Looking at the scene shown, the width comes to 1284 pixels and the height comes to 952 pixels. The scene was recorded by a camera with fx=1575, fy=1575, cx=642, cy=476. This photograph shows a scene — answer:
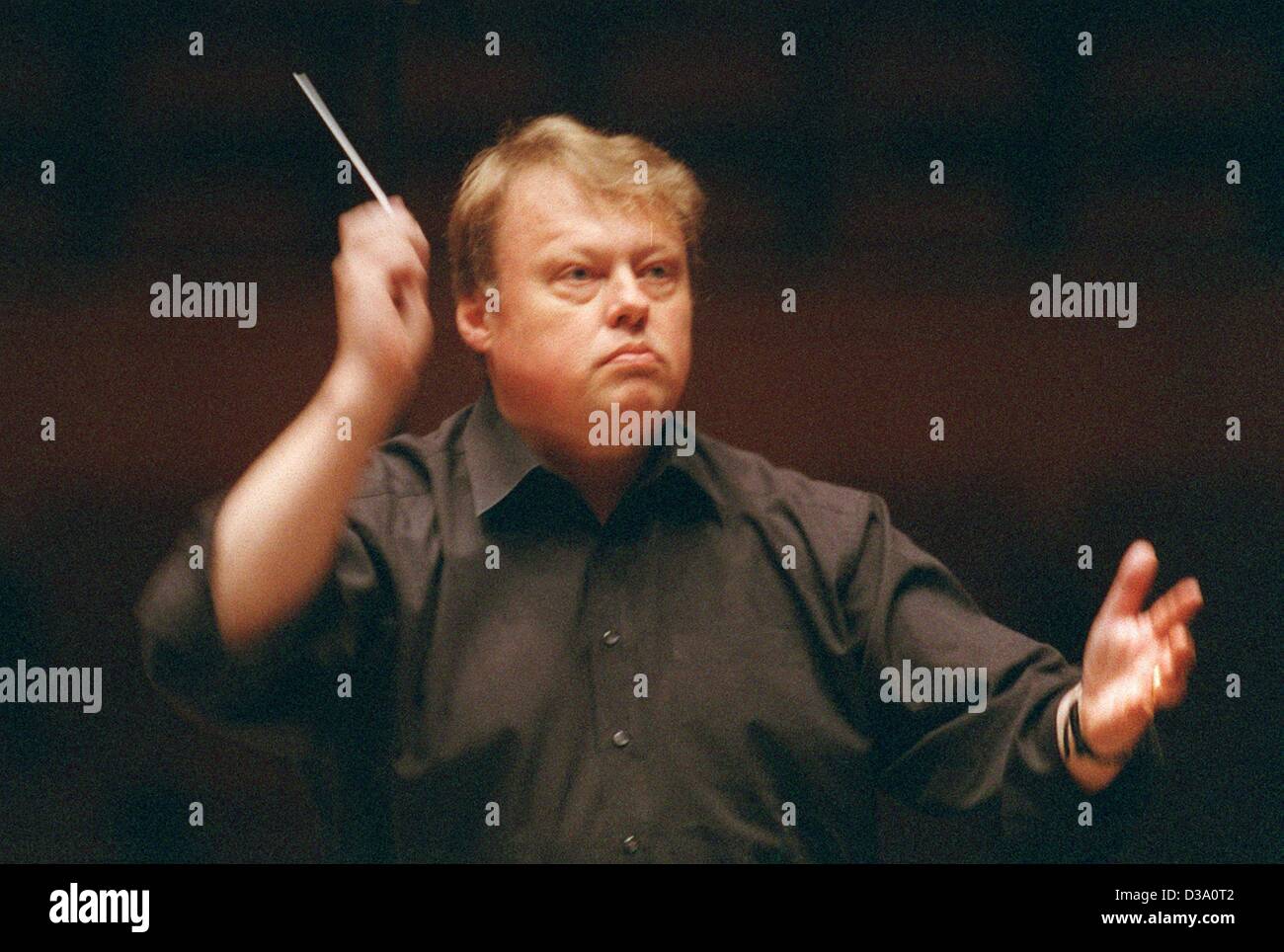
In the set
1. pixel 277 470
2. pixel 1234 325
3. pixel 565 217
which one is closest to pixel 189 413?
pixel 277 470

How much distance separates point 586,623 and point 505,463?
247 millimetres

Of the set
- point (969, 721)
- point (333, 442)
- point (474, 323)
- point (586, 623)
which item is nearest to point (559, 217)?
point (474, 323)

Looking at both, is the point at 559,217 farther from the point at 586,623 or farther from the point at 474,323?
the point at 586,623

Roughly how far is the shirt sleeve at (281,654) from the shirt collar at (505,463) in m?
0.15

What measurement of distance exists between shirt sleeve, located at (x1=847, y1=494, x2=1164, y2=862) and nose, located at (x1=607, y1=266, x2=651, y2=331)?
0.43 meters

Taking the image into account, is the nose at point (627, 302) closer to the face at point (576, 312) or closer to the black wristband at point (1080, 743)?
the face at point (576, 312)

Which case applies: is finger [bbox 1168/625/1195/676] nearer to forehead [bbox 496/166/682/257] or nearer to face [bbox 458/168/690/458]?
face [bbox 458/168/690/458]

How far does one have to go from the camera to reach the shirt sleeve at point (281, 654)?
2059 millimetres

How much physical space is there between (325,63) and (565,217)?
0.48m

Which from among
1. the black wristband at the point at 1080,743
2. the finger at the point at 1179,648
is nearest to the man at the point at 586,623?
the black wristband at the point at 1080,743

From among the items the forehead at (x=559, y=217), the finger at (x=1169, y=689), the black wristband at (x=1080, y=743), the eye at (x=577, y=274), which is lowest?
the black wristband at (x=1080, y=743)

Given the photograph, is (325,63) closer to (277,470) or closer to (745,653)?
(277,470)

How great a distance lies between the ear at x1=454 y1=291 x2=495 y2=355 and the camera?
2.20 metres

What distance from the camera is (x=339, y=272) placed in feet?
7.38
